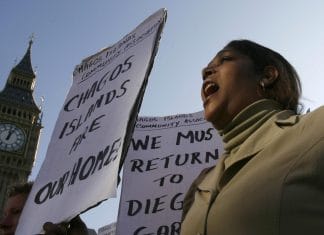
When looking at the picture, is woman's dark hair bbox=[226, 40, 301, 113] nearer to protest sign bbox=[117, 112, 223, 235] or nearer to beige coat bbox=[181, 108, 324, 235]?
beige coat bbox=[181, 108, 324, 235]

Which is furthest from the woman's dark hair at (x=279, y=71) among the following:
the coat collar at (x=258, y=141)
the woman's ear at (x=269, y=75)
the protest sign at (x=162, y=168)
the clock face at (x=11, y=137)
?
the clock face at (x=11, y=137)

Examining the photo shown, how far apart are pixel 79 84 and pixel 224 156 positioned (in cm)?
191

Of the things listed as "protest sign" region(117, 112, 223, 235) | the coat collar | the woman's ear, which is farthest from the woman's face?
Answer: "protest sign" region(117, 112, 223, 235)

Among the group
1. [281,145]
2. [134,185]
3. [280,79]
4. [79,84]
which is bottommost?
[134,185]

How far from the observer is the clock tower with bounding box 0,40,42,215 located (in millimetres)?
45062

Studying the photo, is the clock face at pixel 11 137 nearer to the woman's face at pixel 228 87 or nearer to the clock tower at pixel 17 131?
the clock tower at pixel 17 131

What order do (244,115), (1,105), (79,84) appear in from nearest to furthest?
(244,115), (79,84), (1,105)

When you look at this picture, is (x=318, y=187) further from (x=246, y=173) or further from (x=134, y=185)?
(x=134, y=185)

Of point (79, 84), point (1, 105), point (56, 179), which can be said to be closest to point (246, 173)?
point (56, 179)

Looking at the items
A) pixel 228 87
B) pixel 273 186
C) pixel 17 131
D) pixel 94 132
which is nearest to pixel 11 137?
pixel 17 131

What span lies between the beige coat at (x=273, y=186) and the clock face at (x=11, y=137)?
44.6 meters

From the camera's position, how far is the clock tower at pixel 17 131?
4506cm

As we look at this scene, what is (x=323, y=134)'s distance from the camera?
1281mm

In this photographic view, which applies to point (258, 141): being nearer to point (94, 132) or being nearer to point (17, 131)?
point (94, 132)
